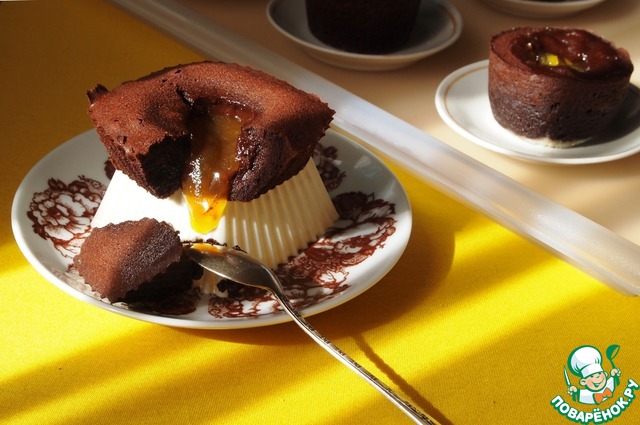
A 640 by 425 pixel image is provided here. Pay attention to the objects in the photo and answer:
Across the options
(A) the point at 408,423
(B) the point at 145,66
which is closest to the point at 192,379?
(A) the point at 408,423

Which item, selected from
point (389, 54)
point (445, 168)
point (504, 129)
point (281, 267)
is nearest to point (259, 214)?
point (281, 267)

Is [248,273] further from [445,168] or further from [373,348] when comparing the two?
[445,168]

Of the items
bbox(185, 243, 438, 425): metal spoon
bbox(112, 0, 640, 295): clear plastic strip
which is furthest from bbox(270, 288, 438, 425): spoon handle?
bbox(112, 0, 640, 295): clear plastic strip

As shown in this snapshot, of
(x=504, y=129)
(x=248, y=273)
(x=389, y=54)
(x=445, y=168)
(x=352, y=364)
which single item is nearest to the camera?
(x=352, y=364)

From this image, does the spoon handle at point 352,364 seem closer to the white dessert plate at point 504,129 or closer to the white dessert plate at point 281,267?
the white dessert plate at point 281,267

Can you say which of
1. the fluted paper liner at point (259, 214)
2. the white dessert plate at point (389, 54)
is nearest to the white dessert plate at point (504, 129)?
the white dessert plate at point (389, 54)
